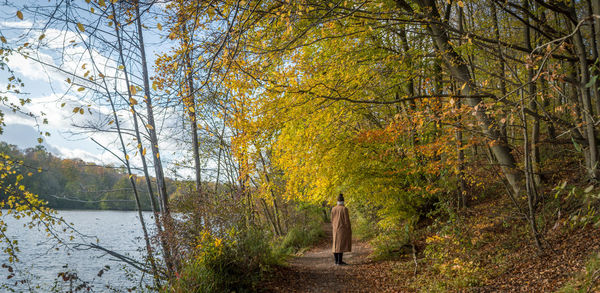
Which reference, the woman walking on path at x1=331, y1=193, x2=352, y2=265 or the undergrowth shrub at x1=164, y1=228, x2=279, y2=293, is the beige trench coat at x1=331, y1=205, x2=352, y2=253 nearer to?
the woman walking on path at x1=331, y1=193, x2=352, y2=265

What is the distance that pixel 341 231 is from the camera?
8.37m

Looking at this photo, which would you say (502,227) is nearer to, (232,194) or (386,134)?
(386,134)

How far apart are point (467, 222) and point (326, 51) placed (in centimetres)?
521

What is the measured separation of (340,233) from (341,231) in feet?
0.18

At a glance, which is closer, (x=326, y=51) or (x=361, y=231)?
(x=326, y=51)

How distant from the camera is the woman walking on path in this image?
8359 millimetres

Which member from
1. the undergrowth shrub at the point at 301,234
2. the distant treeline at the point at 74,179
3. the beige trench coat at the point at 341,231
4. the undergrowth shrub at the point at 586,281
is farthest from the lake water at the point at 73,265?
the undergrowth shrub at the point at 586,281

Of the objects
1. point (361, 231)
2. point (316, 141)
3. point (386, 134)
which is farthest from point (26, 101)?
point (361, 231)

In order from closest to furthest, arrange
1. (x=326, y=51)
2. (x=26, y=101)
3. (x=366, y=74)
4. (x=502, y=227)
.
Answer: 1. (x=26, y=101)
2. (x=502, y=227)
3. (x=366, y=74)
4. (x=326, y=51)

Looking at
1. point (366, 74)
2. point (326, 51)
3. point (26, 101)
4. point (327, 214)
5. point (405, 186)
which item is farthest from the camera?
point (327, 214)

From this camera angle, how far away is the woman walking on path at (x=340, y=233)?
8.36 metres

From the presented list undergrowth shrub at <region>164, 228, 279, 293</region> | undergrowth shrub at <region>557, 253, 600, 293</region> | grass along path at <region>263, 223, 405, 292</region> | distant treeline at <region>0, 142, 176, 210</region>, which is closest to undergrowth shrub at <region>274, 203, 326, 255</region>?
grass along path at <region>263, 223, 405, 292</region>

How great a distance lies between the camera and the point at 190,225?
21.1 feet

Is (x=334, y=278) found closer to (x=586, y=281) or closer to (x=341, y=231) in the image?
(x=341, y=231)
